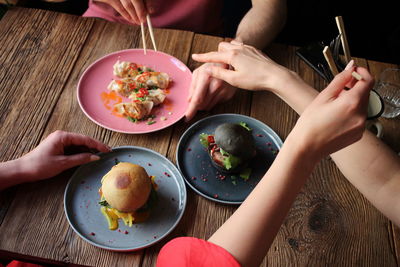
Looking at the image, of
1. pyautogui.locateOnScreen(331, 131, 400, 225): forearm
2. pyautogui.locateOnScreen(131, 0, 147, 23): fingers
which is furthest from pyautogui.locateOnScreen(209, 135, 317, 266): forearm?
pyautogui.locateOnScreen(131, 0, 147, 23): fingers

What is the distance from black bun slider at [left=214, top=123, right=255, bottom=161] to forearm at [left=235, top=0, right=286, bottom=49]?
19.8 inches

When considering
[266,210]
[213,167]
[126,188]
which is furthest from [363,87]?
[126,188]

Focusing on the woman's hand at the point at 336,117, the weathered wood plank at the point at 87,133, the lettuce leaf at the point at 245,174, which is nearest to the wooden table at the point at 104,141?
the weathered wood plank at the point at 87,133

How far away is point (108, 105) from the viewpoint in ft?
4.12

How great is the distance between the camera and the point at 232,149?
3.35 ft

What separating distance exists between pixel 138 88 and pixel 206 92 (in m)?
0.26

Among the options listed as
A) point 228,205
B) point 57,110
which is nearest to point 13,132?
point 57,110

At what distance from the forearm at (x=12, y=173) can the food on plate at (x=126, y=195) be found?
222 mm

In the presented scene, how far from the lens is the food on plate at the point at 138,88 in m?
1.22

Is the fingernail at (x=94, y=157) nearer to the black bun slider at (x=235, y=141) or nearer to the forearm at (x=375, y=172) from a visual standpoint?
the black bun slider at (x=235, y=141)

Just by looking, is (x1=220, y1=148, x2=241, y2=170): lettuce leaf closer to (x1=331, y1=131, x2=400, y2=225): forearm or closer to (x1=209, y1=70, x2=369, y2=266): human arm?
(x1=209, y1=70, x2=369, y2=266): human arm

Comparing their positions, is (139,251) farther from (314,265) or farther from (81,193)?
(314,265)

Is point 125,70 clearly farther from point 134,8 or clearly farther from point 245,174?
point 245,174

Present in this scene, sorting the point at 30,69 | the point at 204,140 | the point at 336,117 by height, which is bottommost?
the point at 30,69
